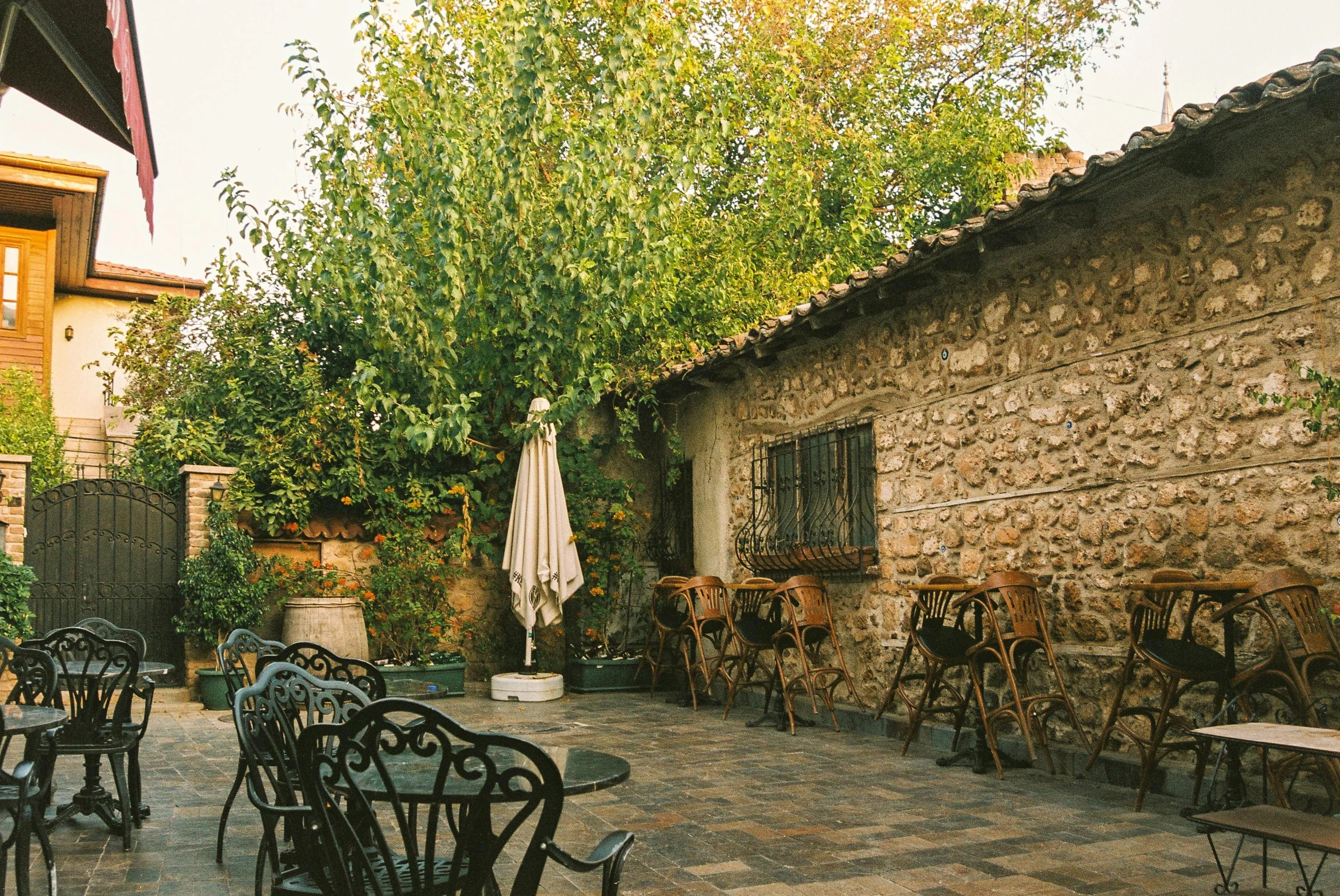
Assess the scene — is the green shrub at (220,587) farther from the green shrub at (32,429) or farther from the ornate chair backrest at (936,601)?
the ornate chair backrest at (936,601)

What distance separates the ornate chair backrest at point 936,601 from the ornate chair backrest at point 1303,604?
1.91 m

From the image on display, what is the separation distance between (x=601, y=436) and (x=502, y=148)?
2995 millimetres

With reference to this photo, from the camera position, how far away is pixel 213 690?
27.9ft

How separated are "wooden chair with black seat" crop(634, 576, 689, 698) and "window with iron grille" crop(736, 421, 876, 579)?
660 mm

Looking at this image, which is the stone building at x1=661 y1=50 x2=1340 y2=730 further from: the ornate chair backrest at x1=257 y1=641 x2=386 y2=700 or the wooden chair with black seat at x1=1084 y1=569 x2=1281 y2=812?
the ornate chair backrest at x1=257 y1=641 x2=386 y2=700

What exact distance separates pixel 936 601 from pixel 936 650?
0.61 meters

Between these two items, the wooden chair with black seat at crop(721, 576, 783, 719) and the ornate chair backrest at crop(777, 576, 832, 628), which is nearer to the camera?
the ornate chair backrest at crop(777, 576, 832, 628)

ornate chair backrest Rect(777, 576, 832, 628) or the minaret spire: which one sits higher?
the minaret spire

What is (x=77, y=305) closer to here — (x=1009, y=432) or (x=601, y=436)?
(x=601, y=436)

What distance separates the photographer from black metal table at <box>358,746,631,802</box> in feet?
7.54

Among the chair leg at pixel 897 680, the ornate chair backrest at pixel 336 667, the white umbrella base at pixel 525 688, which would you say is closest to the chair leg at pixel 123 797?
the ornate chair backrest at pixel 336 667

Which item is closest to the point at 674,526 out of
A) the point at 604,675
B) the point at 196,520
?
the point at 604,675

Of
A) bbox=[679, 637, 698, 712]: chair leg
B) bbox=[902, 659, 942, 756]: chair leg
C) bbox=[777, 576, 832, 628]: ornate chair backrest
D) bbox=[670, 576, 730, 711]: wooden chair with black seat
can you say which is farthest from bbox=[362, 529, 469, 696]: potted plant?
bbox=[902, 659, 942, 756]: chair leg

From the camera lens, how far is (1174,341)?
210 inches
